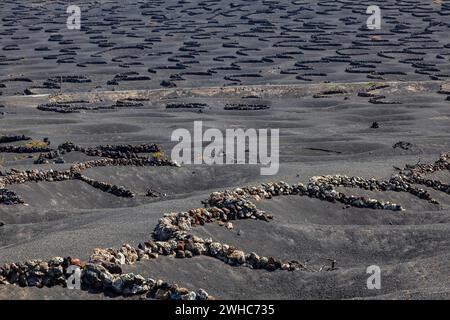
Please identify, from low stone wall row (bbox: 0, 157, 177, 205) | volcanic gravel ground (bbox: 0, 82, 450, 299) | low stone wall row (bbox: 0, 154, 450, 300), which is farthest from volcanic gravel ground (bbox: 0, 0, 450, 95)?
low stone wall row (bbox: 0, 154, 450, 300)

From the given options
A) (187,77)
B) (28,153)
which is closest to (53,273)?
(28,153)

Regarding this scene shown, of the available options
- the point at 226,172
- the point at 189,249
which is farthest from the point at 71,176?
the point at 189,249

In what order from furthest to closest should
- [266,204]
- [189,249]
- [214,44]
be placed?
[214,44], [266,204], [189,249]

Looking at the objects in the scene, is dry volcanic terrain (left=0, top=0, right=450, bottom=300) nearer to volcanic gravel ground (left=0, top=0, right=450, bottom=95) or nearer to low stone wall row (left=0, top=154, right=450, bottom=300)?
low stone wall row (left=0, top=154, right=450, bottom=300)

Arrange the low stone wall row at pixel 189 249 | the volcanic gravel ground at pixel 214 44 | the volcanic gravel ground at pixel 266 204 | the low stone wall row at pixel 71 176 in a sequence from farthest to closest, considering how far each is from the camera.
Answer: the volcanic gravel ground at pixel 214 44
the low stone wall row at pixel 71 176
the volcanic gravel ground at pixel 266 204
the low stone wall row at pixel 189 249

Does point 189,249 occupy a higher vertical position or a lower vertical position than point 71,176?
higher

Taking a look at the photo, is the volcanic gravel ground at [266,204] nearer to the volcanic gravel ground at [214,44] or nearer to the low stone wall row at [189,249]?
the low stone wall row at [189,249]

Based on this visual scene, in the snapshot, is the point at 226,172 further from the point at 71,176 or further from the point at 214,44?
the point at 214,44

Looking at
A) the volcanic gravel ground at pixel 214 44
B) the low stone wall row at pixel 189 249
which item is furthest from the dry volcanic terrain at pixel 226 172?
the volcanic gravel ground at pixel 214 44

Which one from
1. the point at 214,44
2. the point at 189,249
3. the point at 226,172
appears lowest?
the point at 214,44
